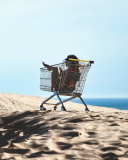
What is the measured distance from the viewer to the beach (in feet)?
12.9

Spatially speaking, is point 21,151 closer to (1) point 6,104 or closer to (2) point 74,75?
(2) point 74,75

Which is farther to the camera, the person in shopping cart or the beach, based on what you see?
the person in shopping cart

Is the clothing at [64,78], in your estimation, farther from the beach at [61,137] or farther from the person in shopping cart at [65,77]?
the beach at [61,137]

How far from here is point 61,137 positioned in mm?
4828

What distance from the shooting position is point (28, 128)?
237 inches

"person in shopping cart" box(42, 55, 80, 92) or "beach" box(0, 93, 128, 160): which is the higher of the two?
"person in shopping cart" box(42, 55, 80, 92)

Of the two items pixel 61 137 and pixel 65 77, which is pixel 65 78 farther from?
pixel 61 137

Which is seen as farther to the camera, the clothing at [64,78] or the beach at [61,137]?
the clothing at [64,78]

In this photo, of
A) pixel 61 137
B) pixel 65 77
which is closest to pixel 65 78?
pixel 65 77

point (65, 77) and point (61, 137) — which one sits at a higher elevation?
point (65, 77)

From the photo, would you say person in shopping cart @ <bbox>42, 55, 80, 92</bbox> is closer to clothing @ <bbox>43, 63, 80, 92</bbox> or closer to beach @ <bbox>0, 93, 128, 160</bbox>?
clothing @ <bbox>43, 63, 80, 92</bbox>

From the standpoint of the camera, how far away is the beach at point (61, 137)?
3.95m

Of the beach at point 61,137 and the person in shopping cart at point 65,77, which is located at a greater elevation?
the person in shopping cart at point 65,77

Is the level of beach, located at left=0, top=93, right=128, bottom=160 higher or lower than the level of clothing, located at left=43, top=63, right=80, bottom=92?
lower
